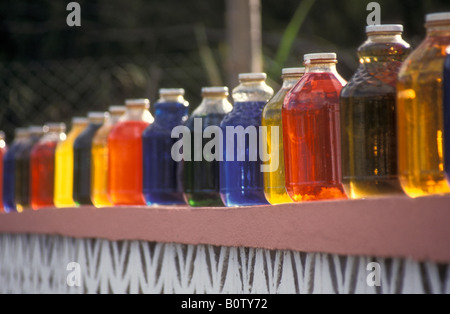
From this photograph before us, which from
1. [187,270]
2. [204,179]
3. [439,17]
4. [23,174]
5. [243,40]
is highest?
[243,40]

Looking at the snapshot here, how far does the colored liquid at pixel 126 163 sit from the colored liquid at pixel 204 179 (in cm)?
27

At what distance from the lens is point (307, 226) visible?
1.38m

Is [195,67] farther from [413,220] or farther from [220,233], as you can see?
[413,220]

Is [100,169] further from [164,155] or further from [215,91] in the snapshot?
[215,91]

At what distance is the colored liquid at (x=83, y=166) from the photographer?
2445 mm

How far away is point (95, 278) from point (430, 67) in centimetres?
118

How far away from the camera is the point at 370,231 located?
1.24 meters

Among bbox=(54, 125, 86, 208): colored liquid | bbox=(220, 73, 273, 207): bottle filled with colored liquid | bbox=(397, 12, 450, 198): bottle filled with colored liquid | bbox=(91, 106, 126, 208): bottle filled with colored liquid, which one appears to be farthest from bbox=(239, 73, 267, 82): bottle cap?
bbox=(54, 125, 86, 208): colored liquid

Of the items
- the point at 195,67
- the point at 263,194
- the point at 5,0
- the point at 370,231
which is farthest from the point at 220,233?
the point at 5,0

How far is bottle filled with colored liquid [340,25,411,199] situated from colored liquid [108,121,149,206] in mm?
853

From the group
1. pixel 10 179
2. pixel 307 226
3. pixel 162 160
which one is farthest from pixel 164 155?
pixel 10 179

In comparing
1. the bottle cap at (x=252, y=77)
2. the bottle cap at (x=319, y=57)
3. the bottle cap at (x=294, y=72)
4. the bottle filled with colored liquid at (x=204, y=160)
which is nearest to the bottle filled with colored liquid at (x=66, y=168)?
the bottle filled with colored liquid at (x=204, y=160)

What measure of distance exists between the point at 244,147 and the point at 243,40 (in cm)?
184

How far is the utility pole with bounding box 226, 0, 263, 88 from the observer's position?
3494 mm
